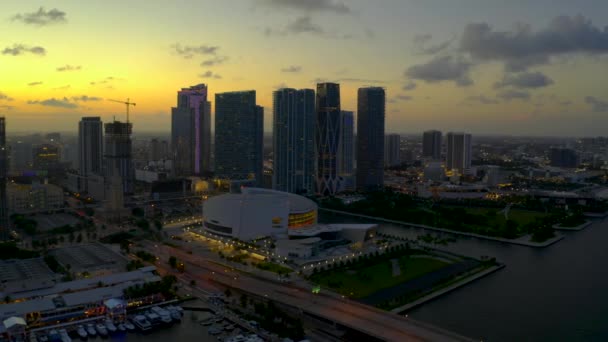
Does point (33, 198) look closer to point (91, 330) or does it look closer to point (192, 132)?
point (192, 132)

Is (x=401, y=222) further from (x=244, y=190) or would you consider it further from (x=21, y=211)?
(x=21, y=211)

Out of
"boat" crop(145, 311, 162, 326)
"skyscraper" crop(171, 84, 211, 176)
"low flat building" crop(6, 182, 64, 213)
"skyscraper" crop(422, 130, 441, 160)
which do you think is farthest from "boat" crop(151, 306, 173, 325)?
"skyscraper" crop(422, 130, 441, 160)

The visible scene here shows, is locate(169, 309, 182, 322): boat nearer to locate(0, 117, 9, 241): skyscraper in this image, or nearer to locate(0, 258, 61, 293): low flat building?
locate(0, 258, 61, 293): low flat building

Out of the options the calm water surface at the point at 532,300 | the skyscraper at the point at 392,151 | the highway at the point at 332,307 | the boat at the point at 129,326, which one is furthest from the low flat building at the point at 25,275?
the skyscraper at the point at 392,151

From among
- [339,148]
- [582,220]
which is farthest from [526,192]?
[339,148]

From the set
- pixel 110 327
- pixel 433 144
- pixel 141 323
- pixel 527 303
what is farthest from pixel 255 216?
pixel 433 144

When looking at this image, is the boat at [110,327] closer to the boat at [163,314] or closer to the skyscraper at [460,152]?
the boat at [163,314]
